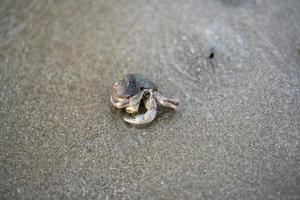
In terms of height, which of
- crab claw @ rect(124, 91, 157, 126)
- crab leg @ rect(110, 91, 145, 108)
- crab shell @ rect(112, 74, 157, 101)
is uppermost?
crab shell @ rect(112, 74, 157, 101)

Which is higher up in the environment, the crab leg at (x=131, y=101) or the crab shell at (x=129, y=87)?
the crab shell at (x=129, y=87)

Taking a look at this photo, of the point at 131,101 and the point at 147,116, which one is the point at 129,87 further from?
the point at 147,116

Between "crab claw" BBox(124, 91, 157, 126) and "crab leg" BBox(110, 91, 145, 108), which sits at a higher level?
"crab leg" BBox(110, 91, 145, 108)

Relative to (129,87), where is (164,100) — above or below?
below

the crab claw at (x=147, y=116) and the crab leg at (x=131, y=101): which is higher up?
the crab leg at (x=131, y=101)

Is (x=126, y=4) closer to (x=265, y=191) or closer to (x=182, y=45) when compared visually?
(x=182, y=45)

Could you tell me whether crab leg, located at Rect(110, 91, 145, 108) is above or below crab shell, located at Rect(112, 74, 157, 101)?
below

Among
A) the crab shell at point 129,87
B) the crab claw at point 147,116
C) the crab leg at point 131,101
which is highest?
the crab shell at point 129,87

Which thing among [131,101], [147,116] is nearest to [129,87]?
[131,101]
